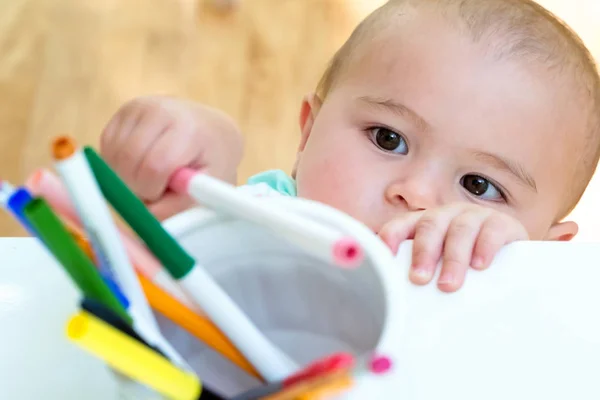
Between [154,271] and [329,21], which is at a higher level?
[154,271]

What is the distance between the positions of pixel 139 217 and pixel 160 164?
16 cm

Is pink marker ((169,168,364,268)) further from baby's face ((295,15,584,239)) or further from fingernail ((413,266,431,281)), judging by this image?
baby's face ((295,15,584,239))

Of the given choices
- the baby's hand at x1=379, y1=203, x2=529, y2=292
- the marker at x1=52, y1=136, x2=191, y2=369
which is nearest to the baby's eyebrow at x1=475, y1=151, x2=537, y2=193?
the baby's hand at x1=379, y1=203, x2=529, y2=292

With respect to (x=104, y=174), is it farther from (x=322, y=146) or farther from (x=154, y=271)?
(x=322, y=146)

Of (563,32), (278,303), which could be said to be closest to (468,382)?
(278,303)

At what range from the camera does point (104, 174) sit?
184 mm

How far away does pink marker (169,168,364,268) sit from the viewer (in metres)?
0.18

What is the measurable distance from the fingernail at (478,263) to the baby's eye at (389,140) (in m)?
0.22

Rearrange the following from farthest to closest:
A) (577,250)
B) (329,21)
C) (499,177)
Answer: (329,21), (499,177), (577,250)

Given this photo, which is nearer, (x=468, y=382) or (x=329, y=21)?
(x=468, y=382)

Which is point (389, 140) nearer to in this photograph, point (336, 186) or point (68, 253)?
point (336, 186)

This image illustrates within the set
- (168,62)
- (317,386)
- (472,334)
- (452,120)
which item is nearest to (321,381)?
(317,386)

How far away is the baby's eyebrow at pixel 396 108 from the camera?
0.49m

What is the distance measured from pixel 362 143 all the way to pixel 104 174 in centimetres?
35
